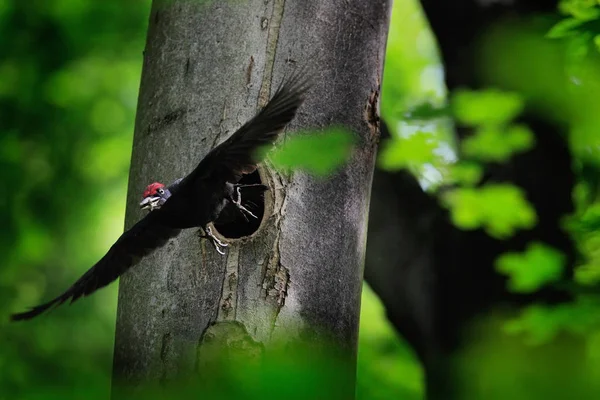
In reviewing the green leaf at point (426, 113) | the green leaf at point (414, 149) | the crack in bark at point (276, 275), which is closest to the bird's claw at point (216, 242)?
the crack in bark at point (276, 275)

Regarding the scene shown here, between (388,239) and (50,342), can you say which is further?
(50,342)

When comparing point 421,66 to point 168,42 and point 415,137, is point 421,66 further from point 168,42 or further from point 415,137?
point 168,42

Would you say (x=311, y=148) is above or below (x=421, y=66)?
below

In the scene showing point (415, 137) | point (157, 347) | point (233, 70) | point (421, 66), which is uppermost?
point (421, 66)

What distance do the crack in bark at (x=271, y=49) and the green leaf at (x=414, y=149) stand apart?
1.45 meters

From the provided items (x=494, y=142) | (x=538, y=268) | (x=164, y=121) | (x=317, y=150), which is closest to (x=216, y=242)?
(x=164, y=121)

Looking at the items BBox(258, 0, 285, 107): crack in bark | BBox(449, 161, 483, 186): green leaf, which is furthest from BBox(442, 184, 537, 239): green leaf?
BBox(258, 0, 285, 107): crack in bark

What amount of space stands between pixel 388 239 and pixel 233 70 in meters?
2.08

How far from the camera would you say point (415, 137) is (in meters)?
3.46

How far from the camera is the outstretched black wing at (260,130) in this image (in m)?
2.01

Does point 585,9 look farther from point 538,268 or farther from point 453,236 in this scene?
point 453,236

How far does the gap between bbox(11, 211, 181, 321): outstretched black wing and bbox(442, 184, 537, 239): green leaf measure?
1891 mm

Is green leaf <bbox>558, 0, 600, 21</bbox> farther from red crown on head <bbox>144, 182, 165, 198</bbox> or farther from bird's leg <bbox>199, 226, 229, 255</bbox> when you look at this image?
red crown on head <bbox>144, 182, 165, 198</bbox>

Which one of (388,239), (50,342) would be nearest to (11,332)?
(50,342)
